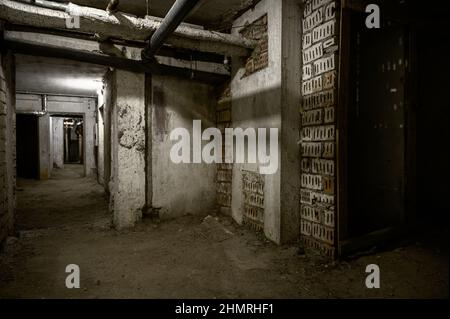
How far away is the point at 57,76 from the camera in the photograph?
6.45 metres

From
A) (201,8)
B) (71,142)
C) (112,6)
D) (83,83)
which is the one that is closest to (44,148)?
(83,83)

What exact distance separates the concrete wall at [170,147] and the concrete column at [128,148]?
18cm

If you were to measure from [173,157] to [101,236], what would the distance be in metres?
1.49

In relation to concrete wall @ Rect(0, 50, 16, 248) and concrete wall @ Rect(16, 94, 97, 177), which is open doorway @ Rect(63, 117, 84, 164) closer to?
concrete wall @ Rect(16, 94, 97, 177)

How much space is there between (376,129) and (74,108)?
902cm

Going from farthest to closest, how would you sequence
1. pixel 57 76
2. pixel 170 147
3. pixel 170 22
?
pixel 57 76 → pixel 170 147 → pixel 170 22

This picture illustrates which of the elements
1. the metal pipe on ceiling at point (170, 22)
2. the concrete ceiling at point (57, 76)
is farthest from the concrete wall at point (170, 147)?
the concrete ceiling at point (57, 76)

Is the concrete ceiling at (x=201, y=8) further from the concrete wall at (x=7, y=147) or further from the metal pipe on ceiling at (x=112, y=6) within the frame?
the concrete wall at (x=7, y=147)

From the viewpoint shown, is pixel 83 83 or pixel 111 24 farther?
pixel 83 83

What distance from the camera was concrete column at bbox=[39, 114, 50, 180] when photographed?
9.70m

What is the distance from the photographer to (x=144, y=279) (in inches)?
100

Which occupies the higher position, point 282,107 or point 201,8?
point 201,8

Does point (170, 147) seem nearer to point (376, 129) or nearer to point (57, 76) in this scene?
point (376, 129)

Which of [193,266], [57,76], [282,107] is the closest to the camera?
[193,266]
